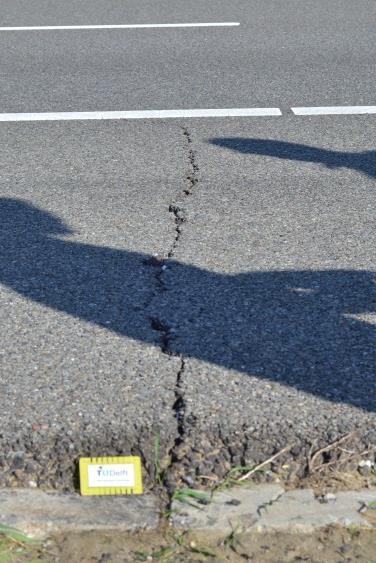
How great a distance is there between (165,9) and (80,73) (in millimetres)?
2687

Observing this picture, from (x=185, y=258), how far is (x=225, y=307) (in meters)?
0.52

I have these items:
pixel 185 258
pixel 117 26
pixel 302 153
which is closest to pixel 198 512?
pixel 185 258

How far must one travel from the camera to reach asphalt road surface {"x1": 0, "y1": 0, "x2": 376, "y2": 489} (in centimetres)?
305

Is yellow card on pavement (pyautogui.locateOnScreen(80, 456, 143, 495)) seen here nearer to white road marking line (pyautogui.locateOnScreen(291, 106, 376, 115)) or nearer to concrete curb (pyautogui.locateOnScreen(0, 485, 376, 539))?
concrete curb (pyautogui.locateOnScreen(0, 485, 376, 539))

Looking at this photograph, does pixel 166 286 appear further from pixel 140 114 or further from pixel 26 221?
pixel 140 114

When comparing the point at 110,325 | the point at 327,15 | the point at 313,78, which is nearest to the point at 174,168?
the point at 110,325

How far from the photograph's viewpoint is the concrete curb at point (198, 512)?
269cm

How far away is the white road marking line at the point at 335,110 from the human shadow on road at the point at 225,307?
2.62 meters

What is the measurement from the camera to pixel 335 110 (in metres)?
6.54

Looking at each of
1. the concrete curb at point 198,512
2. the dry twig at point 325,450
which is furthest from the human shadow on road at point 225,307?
the concrete curb at point 198,512

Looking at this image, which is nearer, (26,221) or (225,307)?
(225,307)

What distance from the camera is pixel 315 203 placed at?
16.1 feet

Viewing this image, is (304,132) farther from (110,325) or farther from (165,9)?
(165,9)

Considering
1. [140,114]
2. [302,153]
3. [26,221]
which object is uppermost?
[140,114]
